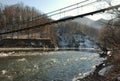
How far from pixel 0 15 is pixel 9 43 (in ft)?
61.9

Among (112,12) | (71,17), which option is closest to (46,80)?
(71,17)

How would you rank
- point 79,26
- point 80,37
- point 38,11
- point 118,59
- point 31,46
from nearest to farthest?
point 118,59, point 31,46, point 38,11, point 80,37, point 79,26

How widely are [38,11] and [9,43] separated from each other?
46.2 m

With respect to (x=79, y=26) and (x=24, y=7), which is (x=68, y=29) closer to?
(x=79, y=26)

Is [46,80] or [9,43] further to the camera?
[9,43]

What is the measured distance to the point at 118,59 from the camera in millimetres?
18672

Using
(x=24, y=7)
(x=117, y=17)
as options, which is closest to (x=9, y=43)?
(x=24, y=7)

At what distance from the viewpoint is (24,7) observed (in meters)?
110

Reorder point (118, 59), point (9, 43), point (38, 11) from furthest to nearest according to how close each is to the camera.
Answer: point (38, 11)
point (9, 43)
point (118, 59)

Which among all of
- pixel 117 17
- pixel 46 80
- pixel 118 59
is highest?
pixel 117 17

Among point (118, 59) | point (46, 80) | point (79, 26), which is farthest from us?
point (79, 26)

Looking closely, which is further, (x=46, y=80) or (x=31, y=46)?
(x=31, y=46)

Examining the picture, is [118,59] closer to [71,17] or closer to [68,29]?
[71,17]

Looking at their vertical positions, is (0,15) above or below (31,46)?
above
